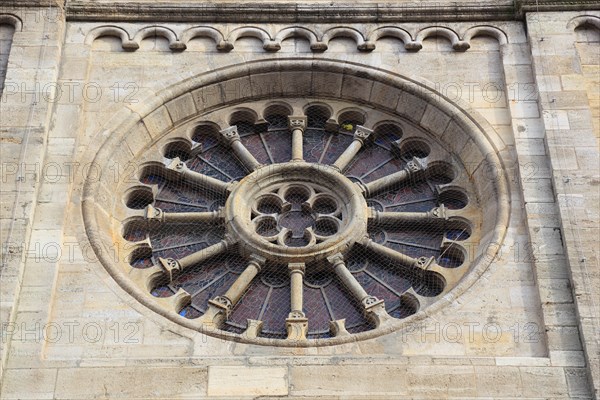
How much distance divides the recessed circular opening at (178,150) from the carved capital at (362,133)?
2.43 meters

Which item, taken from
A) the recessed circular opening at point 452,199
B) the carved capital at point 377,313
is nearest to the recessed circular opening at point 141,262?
the carved capital at point 377,313

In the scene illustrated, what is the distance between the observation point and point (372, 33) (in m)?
21.5

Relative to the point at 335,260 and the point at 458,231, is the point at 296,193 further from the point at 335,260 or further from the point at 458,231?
the point at 458,231

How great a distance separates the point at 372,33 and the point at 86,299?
6351mm

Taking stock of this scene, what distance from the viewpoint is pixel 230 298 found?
18.6m

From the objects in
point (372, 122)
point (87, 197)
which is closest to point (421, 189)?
point (372, 122)

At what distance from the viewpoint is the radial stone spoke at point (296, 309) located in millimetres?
17891

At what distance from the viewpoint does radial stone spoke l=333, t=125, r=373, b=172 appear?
2064cm

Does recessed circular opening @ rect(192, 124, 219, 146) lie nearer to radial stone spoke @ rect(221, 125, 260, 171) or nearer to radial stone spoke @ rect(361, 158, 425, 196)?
radial stone spoke @ rect(221, 125, 260, 171)

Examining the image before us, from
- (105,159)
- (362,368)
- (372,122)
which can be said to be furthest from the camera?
(372,122)

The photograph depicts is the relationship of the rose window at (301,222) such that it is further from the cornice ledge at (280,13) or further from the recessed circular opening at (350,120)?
the cornice ledge at (280,13)

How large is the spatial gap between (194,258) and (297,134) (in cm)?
283

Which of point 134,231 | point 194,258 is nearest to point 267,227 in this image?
point 194,258

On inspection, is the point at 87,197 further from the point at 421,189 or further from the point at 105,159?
the point at 421,189
